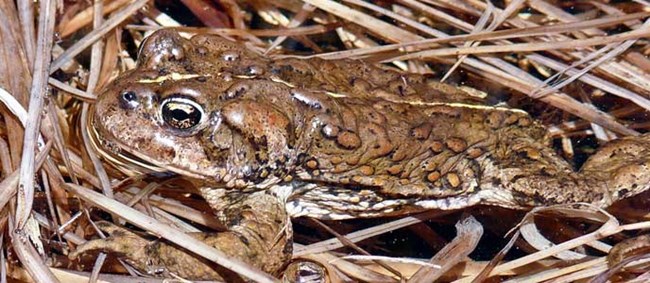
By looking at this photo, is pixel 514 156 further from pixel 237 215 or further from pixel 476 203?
pixel 237 215

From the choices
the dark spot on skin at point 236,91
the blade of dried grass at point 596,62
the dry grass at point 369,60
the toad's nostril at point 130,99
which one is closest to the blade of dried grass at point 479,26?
the dry grass at point 369,60

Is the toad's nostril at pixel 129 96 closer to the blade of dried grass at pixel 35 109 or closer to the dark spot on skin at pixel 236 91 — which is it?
the dark spot on skin at pixel 236 91

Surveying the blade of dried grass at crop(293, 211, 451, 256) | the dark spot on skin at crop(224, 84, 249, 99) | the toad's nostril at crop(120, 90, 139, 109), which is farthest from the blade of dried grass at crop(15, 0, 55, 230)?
the blade of dried grass at crop(293, 211, 451, 256)

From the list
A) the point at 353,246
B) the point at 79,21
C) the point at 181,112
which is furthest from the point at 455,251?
the point at 79,21

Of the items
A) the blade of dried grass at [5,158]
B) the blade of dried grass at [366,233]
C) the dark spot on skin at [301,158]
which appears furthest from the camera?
the blade of dried grass at [366,233]

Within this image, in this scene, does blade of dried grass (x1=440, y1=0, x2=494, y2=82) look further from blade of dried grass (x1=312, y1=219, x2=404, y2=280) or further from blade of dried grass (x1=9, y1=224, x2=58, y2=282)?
blade of dried grass (x1=9, y1=224, x2=58, y2=282)

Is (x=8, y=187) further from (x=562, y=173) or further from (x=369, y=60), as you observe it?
(x=562, y=173)

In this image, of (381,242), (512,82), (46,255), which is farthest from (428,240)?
(46,255)
